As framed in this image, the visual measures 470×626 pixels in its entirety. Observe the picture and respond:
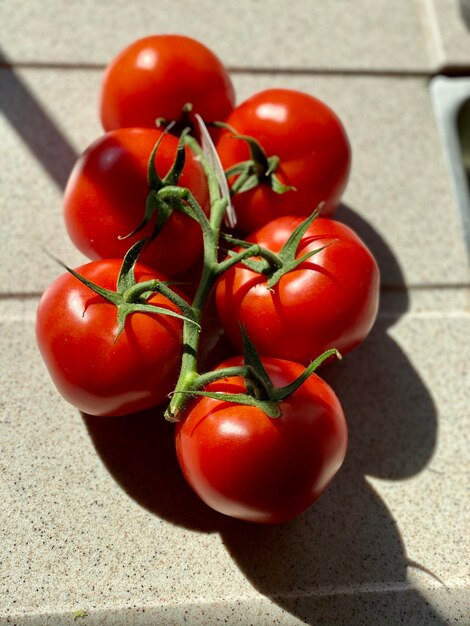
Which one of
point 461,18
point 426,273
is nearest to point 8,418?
point 426,273

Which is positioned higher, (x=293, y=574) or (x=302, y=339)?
(x=302, y=339)

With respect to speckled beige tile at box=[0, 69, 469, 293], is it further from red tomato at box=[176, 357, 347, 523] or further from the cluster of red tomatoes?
red tomato at box=[176, 357, 347, 523]

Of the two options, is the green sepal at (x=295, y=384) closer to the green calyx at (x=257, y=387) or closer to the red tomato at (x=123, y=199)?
the green calyx at (x=257, y=387)

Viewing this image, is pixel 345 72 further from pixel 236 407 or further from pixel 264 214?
pixel 236 407

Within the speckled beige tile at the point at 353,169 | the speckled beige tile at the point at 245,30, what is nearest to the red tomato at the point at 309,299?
the speckled beige tile at the point at 353,169

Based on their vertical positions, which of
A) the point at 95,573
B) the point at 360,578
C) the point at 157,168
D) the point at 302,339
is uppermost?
the point at 157,168

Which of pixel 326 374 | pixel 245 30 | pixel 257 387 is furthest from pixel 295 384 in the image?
pixel 245 30

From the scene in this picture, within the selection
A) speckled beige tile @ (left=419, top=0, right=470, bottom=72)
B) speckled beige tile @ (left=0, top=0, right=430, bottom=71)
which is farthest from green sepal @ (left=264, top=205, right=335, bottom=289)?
speckled beige tile @ (left=419, top=0, right=470, bottom=72)
